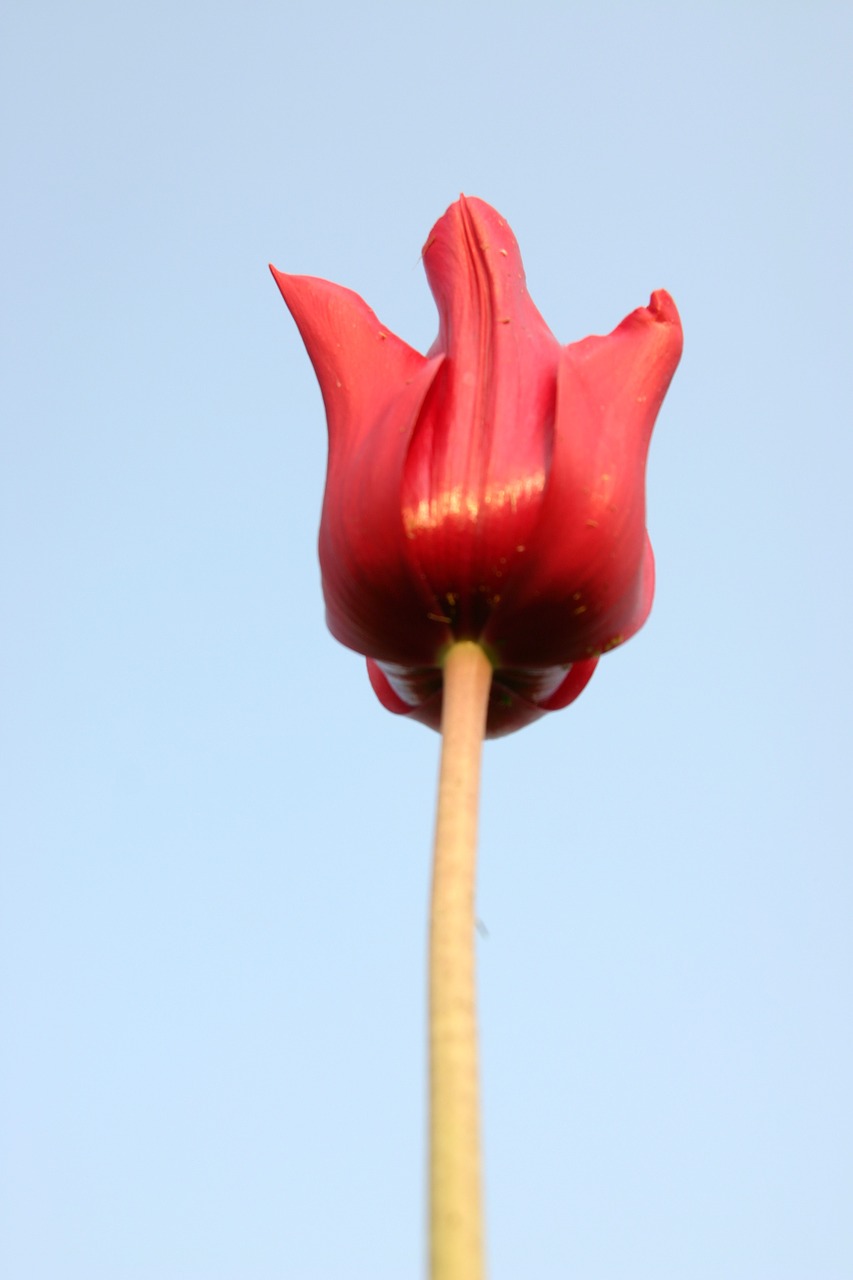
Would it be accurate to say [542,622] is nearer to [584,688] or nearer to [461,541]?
[461,541]

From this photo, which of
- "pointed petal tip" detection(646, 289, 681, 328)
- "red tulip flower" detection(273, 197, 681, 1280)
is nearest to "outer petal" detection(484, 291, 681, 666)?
"red tulip flower" detection(273, 197, 681, 1280)

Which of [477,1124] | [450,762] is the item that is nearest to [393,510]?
[450,762]

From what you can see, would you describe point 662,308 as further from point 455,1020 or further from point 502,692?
point 455,1020

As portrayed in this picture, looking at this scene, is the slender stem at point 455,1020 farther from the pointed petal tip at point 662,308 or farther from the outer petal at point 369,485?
the pointed petal tip at point 662,308

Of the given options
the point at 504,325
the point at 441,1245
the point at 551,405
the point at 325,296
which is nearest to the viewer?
the point at 441,1245

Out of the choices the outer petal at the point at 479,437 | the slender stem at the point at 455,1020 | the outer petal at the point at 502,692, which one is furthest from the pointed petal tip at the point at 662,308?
the slender stem at the point at 455,1020
